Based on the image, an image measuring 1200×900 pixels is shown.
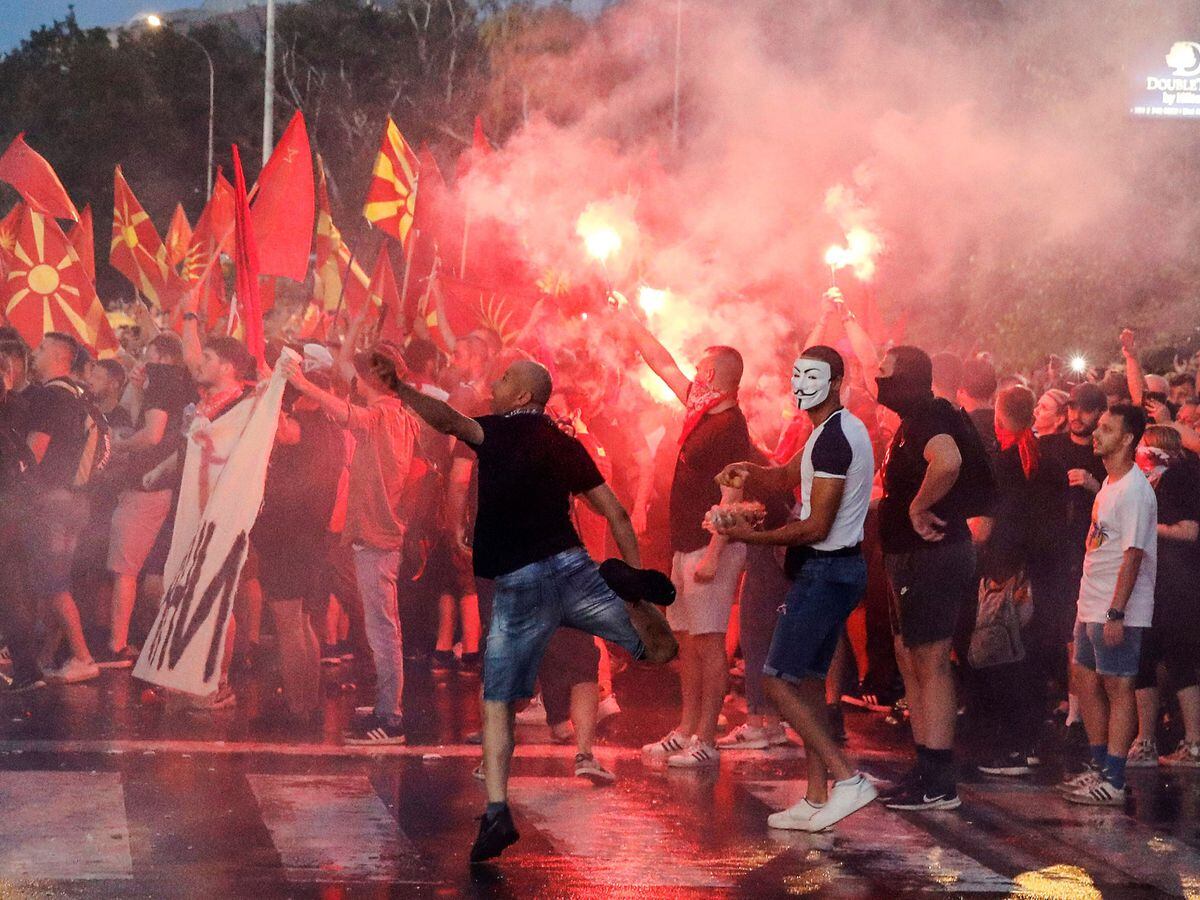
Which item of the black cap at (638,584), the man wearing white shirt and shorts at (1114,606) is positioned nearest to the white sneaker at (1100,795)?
the man wearing white shirt and shorts at (1114,606)

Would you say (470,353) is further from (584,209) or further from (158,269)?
(158,269)

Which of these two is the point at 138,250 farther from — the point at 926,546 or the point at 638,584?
the point at 638,584

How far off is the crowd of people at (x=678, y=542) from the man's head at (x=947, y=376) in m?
0.02

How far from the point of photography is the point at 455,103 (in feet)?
133

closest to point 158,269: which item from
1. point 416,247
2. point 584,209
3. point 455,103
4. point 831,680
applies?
point 416,247

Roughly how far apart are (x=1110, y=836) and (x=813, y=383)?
2.21m

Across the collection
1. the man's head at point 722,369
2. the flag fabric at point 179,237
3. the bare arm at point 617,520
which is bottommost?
the bare arm at point 617,520

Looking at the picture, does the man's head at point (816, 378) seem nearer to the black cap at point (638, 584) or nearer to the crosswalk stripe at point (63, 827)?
the black cap at point (638, 584)

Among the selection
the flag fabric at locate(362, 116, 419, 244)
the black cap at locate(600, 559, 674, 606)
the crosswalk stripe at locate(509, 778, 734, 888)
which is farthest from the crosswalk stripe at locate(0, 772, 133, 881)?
the flag fabric at locate(362, 116, 419, 244)

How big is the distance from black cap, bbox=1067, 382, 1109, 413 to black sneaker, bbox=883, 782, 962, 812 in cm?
279

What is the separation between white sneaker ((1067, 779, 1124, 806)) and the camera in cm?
754

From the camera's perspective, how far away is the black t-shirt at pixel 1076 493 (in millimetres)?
9383

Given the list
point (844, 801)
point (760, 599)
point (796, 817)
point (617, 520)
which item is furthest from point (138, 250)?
point (844, 801)

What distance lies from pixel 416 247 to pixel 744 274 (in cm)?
341
